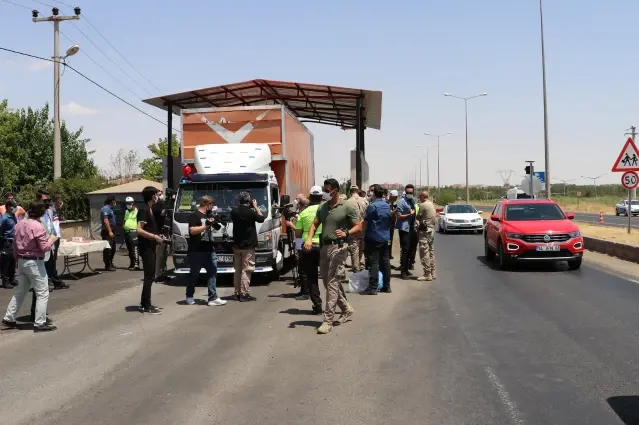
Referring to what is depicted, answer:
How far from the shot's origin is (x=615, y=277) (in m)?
12.9

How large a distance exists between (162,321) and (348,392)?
421 cm

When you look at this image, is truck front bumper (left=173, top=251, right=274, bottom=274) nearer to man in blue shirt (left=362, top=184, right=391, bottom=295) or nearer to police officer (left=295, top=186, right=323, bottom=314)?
man in blue shirt (left=362, top=184, right=391, bottom=295)

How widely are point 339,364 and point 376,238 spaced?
4799 millimetres

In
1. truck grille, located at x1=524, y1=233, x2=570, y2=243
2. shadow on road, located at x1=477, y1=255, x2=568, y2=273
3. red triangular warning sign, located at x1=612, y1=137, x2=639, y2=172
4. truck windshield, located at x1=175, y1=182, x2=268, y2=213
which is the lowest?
shadow on road, located at x1=477, y1=255, x2=568, y2=273

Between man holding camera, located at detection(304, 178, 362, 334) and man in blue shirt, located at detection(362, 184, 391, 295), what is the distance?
2539 mm

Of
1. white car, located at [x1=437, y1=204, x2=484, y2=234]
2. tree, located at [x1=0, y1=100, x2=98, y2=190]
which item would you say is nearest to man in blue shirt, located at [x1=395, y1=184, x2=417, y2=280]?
white car, located at [x1=437, y1=204, x2=484, y2=234]

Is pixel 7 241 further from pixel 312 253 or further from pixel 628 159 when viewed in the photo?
pixel 628 159

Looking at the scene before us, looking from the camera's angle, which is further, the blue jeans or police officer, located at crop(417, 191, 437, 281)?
police officer, located at crop(417, 191, 437, 281)

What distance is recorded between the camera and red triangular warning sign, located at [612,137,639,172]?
17.5m

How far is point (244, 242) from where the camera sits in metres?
10.3

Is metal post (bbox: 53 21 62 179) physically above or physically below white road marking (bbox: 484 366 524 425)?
above

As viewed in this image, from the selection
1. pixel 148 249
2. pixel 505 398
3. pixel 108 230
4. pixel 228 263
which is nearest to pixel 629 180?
pixel 228 263

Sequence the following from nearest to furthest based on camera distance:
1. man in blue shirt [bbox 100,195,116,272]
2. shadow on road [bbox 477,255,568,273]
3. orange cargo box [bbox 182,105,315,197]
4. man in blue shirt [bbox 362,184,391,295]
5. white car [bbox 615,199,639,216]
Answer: man in blue shirt [bbox 362,184,391,295] → orange cargo box [bbox 182,105,315,197] → shadow on road [bbox 477,255,568,273] → man in blue shirt [bbox 100,195,116,272] → white car [bbox 615,199,639,216]

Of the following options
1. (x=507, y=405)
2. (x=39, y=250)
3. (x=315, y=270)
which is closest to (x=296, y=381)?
(x=507, y=405)
